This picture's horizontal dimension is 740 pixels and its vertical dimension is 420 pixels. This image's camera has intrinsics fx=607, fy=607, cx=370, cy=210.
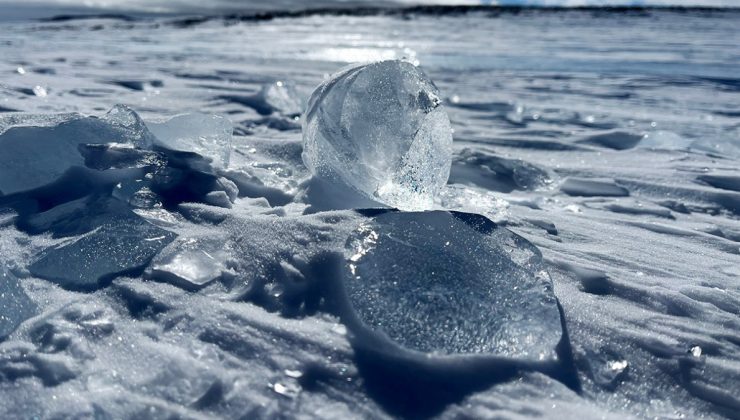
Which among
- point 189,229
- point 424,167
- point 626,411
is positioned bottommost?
point 626,411

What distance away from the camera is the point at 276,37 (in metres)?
9.12

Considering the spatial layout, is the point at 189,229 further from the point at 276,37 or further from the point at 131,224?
the point at 276,37

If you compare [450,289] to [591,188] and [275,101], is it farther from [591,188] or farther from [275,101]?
[275,101]

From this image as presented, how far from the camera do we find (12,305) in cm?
118

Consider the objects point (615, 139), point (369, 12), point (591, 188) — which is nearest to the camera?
point (591, 188)

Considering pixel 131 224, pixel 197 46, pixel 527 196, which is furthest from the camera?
pixel 197 46

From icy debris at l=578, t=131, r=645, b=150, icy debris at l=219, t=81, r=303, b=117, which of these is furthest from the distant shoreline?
icy debris at l=578, t=131, r=645, b=150

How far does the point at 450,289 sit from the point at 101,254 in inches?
31.2

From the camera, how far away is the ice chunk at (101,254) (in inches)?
52.6

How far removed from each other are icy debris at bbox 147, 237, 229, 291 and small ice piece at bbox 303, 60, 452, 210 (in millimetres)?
451

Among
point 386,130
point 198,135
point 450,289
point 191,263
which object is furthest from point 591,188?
point 191,263

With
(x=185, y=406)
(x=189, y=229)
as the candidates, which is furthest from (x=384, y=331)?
(x=189, y=229)

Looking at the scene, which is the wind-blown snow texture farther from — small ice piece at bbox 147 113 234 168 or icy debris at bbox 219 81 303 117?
icy debris at bbox 219 81 303 117

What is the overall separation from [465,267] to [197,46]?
6.81 meters
